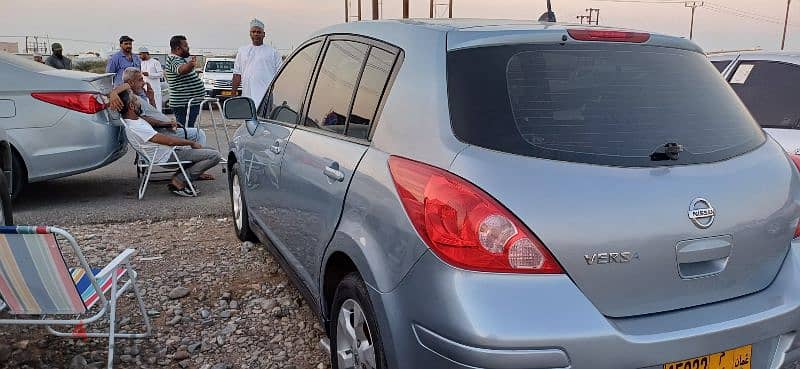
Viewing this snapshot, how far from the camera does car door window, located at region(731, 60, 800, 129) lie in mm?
4785

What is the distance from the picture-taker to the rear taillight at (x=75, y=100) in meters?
5.89

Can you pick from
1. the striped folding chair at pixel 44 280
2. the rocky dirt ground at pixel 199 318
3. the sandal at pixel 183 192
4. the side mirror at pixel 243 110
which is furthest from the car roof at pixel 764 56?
the sandal at pixel 183 192

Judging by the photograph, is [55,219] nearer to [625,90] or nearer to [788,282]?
[625,90]

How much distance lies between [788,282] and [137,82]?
6503 mm

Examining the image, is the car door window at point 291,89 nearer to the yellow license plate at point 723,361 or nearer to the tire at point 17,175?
the yellow license plate at point 723,361

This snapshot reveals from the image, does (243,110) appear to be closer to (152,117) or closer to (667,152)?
(667,152)

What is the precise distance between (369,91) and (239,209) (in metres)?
2.61

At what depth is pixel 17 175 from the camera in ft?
19.3

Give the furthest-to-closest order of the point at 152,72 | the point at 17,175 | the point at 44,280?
the point at 152,72, the point at 17,175, the point at 44,280

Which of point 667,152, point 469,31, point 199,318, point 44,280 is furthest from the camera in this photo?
point 199,318

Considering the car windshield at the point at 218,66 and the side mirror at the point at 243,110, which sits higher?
the side mirror at the point at 243,110

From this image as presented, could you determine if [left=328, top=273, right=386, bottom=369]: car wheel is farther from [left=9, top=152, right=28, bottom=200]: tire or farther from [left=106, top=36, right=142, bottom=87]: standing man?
[left=106, top=36, right=142, bottom=87]: standing man

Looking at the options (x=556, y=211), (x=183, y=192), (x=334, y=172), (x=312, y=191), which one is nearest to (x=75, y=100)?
(x=183, y=192)

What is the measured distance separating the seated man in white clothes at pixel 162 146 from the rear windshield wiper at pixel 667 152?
5320 mm
